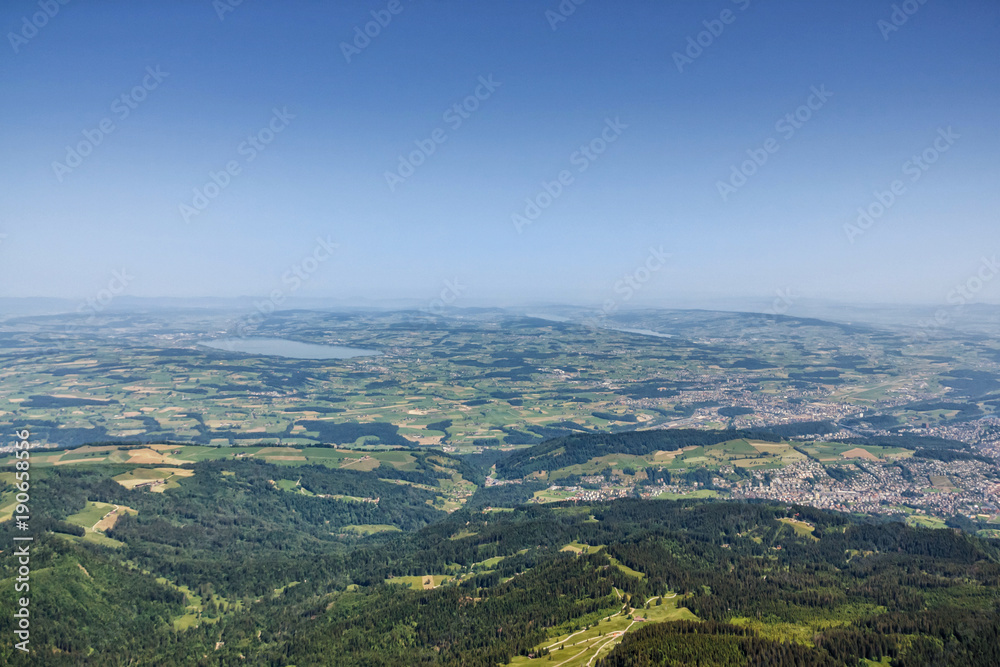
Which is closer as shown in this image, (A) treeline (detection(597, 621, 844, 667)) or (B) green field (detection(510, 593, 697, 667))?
→ (A) treeline (detection(597, 621, 844, 667))

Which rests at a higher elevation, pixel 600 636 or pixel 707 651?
pixel 707 651

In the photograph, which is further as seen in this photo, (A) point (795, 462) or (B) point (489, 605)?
(A) point (795, 462)

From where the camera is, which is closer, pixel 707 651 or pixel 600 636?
pixel 707 651

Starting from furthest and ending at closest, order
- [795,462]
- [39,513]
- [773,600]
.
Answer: [795,462] → [39,513] → [773,600]

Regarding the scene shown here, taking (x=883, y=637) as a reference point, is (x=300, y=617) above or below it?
below

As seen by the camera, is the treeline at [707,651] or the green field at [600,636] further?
the green field at [600,636]

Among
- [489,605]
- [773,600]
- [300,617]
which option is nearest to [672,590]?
[773,600]

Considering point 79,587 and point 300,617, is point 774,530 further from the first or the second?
point 79,587

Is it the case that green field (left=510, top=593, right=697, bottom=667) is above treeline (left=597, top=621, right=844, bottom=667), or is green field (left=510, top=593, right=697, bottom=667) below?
below

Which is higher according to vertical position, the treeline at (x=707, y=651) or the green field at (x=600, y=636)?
the treeline at (x=707, y=651)

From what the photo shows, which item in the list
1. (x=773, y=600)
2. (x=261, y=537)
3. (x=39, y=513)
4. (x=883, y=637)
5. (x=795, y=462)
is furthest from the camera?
(x=795, y=462)
